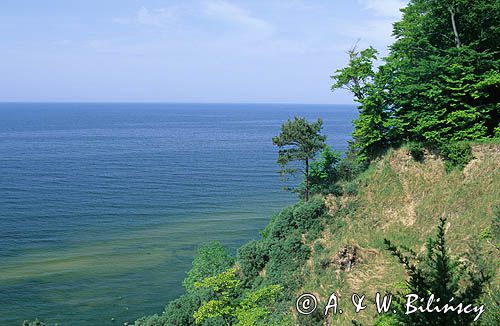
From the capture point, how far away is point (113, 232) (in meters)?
77.6

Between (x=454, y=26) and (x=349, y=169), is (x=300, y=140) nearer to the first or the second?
(x=349, y=169)

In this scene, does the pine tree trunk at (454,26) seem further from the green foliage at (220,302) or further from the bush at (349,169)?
the green foliage at (220,302)

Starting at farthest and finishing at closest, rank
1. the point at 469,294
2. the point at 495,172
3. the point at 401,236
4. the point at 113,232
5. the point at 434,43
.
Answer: the point at 113,232 → the point at 434,43 → the point at 401,236 → the point at 495,172 → the point at 469,294

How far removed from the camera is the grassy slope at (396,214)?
108 ft

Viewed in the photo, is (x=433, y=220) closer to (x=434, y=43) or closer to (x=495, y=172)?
(x=495, y=172)

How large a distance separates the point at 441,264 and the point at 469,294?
97 centimetres

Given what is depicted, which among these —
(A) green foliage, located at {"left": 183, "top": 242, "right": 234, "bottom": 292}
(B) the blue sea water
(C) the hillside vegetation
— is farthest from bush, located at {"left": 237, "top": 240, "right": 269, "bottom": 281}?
(B) the blue sea water

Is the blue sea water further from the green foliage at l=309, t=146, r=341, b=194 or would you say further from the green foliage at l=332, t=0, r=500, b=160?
the green foliage at l=332, t=0, r=500, b=160

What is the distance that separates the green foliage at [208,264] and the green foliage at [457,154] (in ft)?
85.8

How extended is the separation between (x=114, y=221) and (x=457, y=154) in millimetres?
65170

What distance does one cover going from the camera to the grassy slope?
32844 mm

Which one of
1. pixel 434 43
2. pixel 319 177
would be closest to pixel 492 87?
pixel 434 43

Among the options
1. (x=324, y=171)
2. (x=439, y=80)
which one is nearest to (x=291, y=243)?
(x=324, y=171)

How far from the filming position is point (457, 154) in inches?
1411
